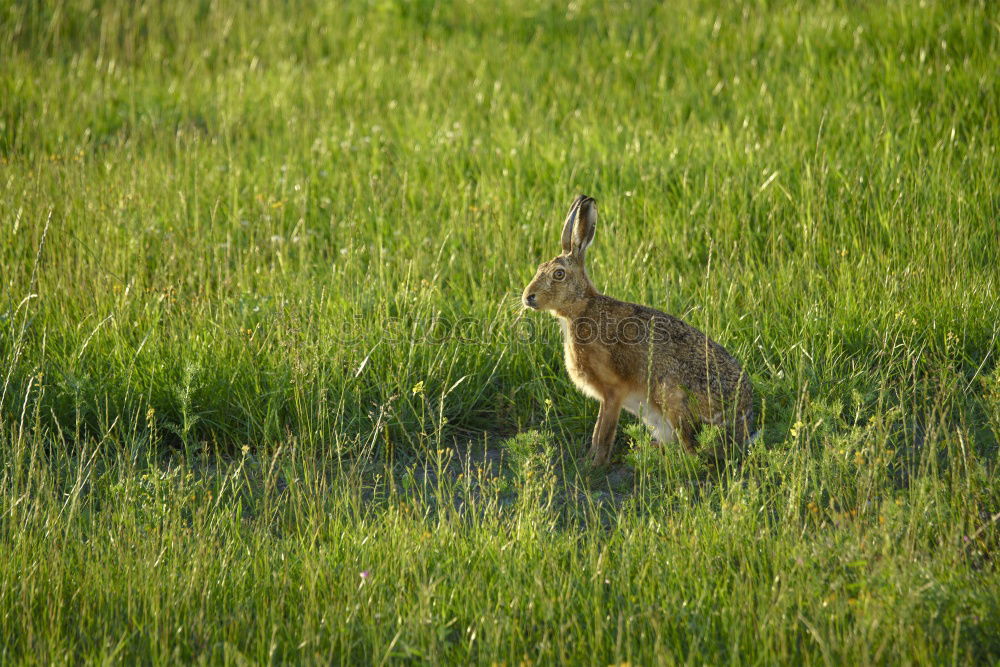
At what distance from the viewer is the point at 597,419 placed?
4871 mm

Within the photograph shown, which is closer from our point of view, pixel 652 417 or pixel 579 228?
pixel 652 417

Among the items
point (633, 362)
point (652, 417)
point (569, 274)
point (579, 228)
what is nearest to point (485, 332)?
point (569, 274)

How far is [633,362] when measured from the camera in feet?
15.3

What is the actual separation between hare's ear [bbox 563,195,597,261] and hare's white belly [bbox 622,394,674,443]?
71 centimetres

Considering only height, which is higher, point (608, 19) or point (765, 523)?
point (608, 19)

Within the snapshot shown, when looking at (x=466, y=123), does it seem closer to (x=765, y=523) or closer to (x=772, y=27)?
(x=772, y=27)

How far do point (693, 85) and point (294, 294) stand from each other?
3825mm

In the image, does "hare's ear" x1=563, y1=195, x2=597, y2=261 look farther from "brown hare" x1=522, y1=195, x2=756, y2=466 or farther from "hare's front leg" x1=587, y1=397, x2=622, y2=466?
"hare's front leg" x1=587, y1=397, x2=622, y2=466

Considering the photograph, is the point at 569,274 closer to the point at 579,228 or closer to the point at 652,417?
the point at 579,228

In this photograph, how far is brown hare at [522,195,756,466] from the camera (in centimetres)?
444

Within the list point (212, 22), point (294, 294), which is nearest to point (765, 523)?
point (294, 294)

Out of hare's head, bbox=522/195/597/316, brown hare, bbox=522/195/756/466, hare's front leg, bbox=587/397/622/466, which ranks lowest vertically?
hare's front leg, bbox=587/397/622/466

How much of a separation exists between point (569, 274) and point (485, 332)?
67 centimetres

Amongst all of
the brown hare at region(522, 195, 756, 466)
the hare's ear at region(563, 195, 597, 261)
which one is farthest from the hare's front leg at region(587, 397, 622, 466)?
the hare's ear at region(563, 195, 597, 261)
